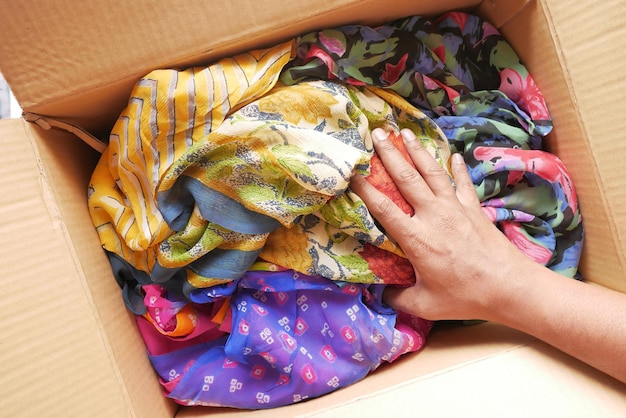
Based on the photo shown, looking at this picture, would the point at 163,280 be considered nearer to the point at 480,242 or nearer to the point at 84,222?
the point at 84,222

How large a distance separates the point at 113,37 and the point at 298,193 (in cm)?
24

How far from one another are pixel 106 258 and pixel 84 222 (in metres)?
0.05

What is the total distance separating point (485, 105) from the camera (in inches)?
23.9

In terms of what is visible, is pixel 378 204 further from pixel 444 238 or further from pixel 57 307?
pixel 57 307

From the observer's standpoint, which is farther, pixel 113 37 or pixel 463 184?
pixel 463 184

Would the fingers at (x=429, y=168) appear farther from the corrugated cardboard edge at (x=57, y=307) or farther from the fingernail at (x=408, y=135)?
the corrugated cardboard edge at (x=57, y=307)

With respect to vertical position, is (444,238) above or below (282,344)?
above

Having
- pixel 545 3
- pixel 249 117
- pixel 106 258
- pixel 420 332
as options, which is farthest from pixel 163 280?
pixel 545 3

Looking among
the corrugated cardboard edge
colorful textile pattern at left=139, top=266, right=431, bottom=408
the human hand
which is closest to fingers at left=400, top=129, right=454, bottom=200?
the human hand

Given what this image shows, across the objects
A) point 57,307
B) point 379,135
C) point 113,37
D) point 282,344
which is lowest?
point 282,344

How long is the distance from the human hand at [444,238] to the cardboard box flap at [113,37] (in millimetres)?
188

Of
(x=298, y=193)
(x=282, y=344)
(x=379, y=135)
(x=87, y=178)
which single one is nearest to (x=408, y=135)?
(x=379, y=135)

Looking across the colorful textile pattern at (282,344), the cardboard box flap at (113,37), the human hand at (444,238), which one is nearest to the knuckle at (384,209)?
the human hand at (444,238)

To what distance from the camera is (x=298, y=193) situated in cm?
50
